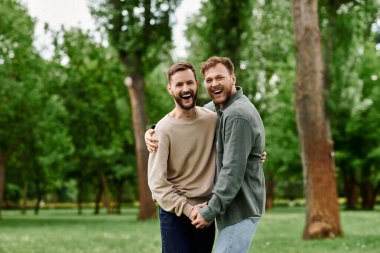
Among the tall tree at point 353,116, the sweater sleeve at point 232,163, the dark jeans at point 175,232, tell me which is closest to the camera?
the sweater sleeve at point 232,163

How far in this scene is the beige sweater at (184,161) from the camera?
4668 millimetres

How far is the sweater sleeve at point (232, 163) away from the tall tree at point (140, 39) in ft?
77.4

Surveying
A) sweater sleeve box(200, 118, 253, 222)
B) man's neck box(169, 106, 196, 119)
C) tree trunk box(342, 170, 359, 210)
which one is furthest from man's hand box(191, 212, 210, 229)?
tree trunk box(342, 170, 359, 210)

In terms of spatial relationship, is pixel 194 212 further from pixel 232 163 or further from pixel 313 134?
pixel 313 134

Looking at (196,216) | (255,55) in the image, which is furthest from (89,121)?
(196,216)

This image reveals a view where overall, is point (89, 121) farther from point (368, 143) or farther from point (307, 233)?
point (307, 233)

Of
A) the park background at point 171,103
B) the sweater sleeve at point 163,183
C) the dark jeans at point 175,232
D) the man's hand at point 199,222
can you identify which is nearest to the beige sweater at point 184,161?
the sweater sleeve at point 163,183

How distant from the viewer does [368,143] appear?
44.8 meters

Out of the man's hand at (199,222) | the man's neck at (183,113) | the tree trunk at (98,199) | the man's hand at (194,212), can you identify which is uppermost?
the man's neck at (183,113)

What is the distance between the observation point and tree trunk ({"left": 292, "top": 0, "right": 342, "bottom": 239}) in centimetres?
1545

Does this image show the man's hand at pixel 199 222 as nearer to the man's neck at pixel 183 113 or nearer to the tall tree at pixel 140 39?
the man's neck at pixel 183 113

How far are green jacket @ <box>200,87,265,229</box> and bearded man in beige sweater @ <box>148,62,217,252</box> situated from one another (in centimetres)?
19

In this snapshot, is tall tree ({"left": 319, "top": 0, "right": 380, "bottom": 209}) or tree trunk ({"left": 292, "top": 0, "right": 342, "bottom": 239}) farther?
tall tree ({"left": 319, "top": 0, "right": 380, "bottom": 209})

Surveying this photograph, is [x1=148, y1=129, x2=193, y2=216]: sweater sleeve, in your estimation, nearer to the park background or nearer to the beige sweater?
the beige sweater
